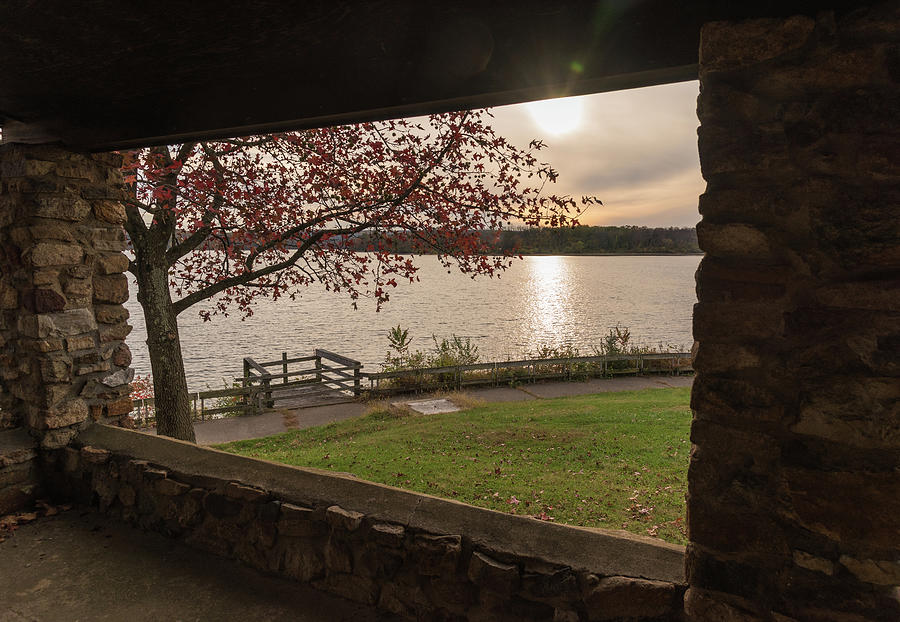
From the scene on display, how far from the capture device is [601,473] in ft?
22.2

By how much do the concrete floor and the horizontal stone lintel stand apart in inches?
19.8

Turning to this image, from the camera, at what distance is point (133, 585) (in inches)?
114

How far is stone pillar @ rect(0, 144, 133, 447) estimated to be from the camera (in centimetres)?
358

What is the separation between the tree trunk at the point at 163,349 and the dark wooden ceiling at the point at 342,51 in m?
3.95

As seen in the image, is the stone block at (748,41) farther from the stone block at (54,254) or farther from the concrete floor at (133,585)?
the stone block at (54,254)

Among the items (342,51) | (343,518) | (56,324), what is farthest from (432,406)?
(342,51)

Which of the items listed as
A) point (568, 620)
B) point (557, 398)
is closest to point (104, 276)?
point (568, 620)

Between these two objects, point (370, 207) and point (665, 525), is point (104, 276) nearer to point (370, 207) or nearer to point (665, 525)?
point (370, 207)

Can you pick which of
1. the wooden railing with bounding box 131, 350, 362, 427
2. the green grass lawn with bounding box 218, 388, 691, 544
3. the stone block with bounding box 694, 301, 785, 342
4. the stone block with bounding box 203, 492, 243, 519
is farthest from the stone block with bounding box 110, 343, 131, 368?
the wooden railing with bounding box 131, 350, 362, 427

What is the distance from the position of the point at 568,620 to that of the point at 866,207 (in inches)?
71.0

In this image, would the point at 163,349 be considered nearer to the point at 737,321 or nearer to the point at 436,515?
the point at 436,515

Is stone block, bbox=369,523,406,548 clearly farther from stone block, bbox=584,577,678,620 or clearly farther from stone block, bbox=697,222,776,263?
stone block, bbox=697,222,776,263

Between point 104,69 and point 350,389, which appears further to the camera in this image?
point 350,389

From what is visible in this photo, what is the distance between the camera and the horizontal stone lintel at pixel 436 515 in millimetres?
2125
